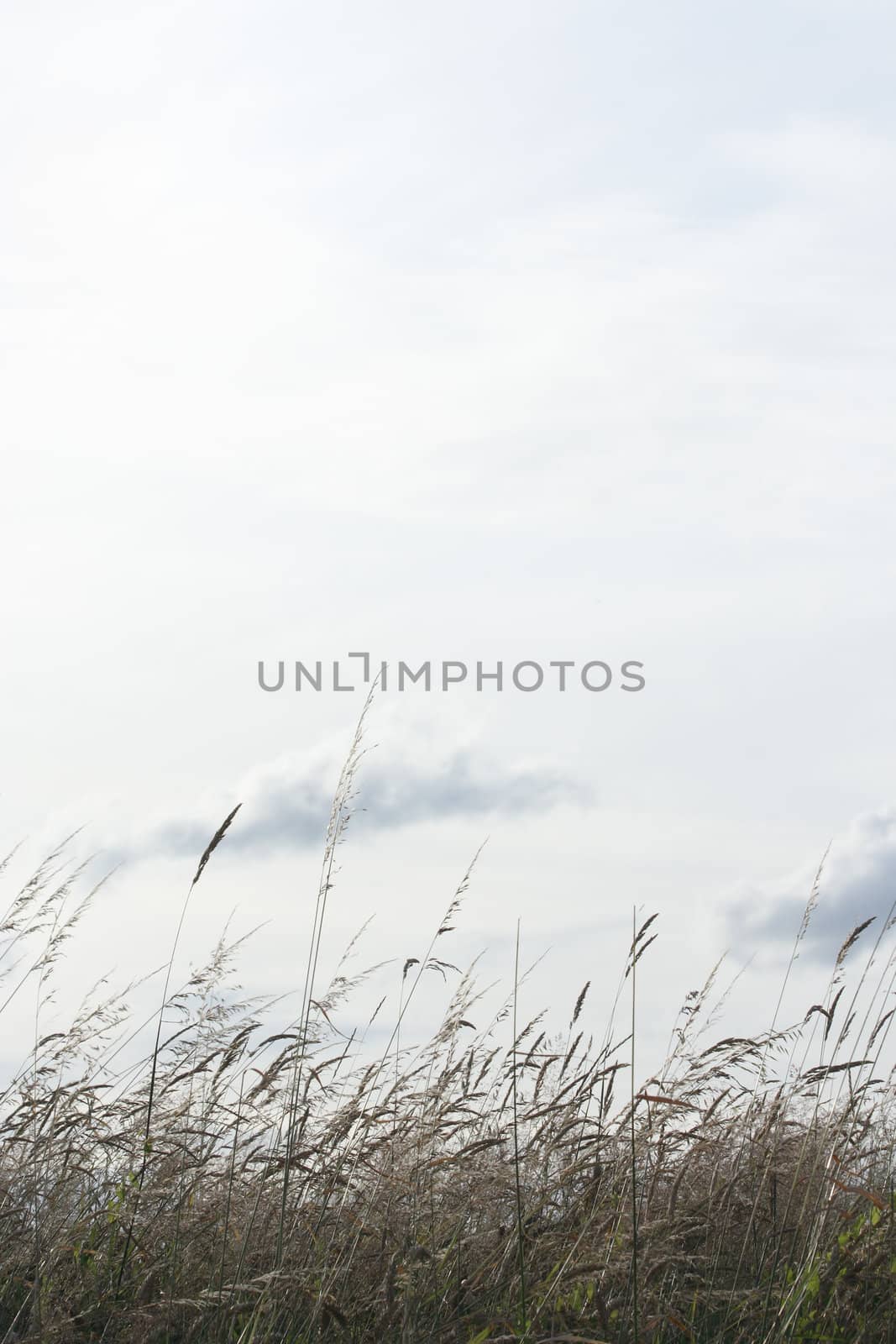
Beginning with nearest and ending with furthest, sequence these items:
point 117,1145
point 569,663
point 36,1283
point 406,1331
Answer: point 406,1331, point 36,1283, point 117,1145, point 569,663

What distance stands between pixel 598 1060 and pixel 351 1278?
116 cm

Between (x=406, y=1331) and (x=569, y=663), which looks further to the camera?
(x=569, y=663)

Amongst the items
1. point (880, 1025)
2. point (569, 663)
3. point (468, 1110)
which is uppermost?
point (569, 663)

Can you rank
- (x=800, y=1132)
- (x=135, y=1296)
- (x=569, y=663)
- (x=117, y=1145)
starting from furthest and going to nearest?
Result: (x=569, y=663)
(x=800, y=1132)
(x=117, y=1145)
(x=135, y=1296)

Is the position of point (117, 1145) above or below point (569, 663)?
below

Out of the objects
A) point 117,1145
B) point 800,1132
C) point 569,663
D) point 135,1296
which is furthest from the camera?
point 569,663

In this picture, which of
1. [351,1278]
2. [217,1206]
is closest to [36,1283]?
[217,1206]

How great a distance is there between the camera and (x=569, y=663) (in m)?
6.37

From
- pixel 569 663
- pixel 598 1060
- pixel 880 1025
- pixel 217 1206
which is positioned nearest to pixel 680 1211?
pixel 598 1060

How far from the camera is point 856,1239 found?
12.3 ft

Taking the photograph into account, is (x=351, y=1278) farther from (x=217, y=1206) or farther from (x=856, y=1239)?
(x=856, y=1239)

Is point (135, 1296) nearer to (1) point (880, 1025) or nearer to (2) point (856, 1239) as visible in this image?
(2) point (856, 1239)

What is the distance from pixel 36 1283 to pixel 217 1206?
692 millimetres

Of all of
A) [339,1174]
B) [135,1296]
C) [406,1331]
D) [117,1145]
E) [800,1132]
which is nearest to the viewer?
[406,1331]
